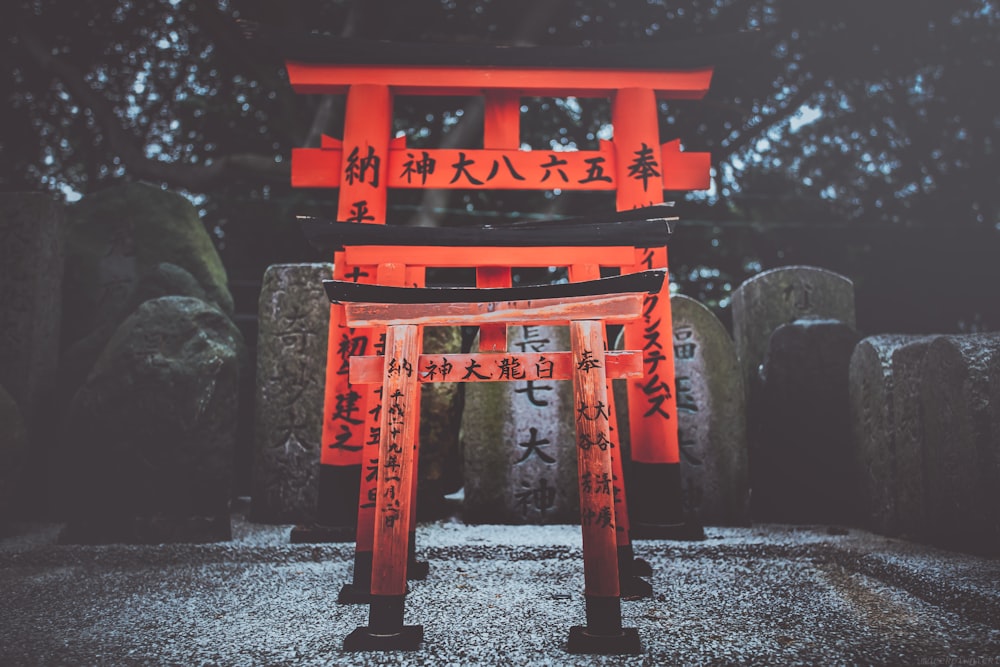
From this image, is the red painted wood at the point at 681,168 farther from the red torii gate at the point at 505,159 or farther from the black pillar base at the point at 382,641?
the black pillar base at the point at 382,641

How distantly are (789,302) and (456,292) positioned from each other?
4.35 meters

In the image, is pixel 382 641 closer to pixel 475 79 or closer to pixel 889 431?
pixel 475 79

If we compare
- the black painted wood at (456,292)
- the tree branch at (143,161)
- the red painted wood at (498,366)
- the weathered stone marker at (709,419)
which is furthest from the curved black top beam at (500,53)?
the tree branch at (143,161)

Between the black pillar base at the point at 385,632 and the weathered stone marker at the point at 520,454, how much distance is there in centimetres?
221

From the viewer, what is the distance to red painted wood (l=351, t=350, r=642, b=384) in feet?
8.00

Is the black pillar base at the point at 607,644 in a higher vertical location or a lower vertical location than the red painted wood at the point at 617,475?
lower

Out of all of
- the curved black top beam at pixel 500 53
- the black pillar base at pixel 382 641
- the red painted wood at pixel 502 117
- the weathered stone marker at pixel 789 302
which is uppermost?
the curved black top beam at pixel 500 53

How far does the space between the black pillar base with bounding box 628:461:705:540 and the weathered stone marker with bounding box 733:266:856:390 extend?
2.63 m

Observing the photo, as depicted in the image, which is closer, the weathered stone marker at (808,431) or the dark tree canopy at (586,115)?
the weathered stone marker at (808,431)

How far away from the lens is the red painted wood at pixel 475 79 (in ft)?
11.8

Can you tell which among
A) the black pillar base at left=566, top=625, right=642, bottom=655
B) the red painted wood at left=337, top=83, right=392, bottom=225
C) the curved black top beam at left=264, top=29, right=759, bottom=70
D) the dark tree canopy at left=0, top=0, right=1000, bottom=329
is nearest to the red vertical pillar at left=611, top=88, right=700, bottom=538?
the curved black top beam at left=264, top=29, right=759, bottom=70

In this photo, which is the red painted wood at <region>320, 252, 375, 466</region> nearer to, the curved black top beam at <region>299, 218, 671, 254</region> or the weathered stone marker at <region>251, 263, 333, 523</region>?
the curved black top beam at <region>299, 218, 671, 254</region>

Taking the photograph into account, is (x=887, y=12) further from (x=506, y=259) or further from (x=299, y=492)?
(x=299, y=492)

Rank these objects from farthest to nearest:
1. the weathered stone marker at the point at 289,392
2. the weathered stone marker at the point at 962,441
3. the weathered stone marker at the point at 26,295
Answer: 1. the weathered stone marker at the point at 26,295
2. the weathered stone marker at the point at 289,392
3. the weathered stone marker at the point at 962,441
